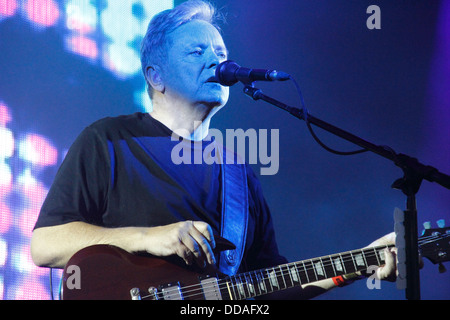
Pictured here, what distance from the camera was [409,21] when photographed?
3.54 m

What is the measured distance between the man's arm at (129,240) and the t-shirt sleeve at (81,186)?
6cm

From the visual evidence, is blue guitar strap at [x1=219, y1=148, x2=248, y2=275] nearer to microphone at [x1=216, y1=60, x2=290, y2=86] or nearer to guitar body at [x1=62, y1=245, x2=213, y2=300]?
guitar body at [x1=62, y1=245, x2=213, y2=300]

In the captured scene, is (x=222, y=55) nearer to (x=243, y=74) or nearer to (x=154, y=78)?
(x=154, y=78)

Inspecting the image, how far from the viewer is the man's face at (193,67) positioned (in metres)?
2.79

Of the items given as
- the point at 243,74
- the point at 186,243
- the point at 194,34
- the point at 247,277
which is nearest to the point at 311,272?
the point at 247,277

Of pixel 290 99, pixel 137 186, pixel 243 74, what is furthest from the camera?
pixel 290 99

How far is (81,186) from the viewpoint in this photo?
247cm

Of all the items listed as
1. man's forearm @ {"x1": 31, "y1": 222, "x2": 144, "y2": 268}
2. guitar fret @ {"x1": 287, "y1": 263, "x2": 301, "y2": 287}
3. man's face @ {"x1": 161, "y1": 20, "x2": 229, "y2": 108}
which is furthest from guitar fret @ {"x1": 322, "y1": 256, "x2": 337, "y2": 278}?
man's face @ {"x1": 161, "y1": 20, "x2": 229, "y2": 108}

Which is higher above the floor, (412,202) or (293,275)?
(412,202)

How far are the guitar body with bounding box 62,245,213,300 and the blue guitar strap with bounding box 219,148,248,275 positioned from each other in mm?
371

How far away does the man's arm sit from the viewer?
2.30m

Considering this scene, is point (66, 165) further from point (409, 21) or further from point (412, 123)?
point (409, 21)

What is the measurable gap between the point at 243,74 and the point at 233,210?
29.4 inches

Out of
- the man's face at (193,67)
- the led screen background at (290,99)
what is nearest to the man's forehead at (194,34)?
the man's face at (193,67)
